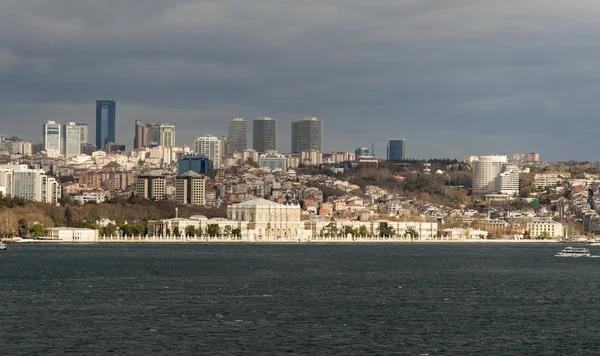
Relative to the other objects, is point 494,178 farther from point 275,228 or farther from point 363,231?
point 275,228

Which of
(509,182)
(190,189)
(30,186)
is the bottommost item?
(30,186)

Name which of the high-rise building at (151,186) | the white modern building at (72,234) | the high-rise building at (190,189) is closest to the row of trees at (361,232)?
the white modern building at (72,234)

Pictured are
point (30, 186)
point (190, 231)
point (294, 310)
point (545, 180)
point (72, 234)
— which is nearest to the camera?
point (294, 310)

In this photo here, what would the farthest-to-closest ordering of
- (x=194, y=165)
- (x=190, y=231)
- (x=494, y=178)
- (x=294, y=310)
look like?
(x=194, y=165), (x=494, y=178), (x=190, y=231), (x=294, y=310)

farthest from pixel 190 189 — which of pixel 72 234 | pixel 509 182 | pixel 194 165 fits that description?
pixel 72 234

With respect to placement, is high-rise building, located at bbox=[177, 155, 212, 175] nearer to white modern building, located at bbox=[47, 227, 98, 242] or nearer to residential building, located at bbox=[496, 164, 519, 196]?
residential building, located at bbox=[496, 164, 519, 196]

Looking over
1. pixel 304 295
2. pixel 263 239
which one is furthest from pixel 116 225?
pixel 304 295

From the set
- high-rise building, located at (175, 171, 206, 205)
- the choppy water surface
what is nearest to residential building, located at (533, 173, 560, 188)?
high-rise building, located at (175, 171, 206, 205)

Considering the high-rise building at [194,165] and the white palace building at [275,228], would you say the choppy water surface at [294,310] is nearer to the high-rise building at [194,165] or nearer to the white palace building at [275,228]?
the white palace building at [275,228]
